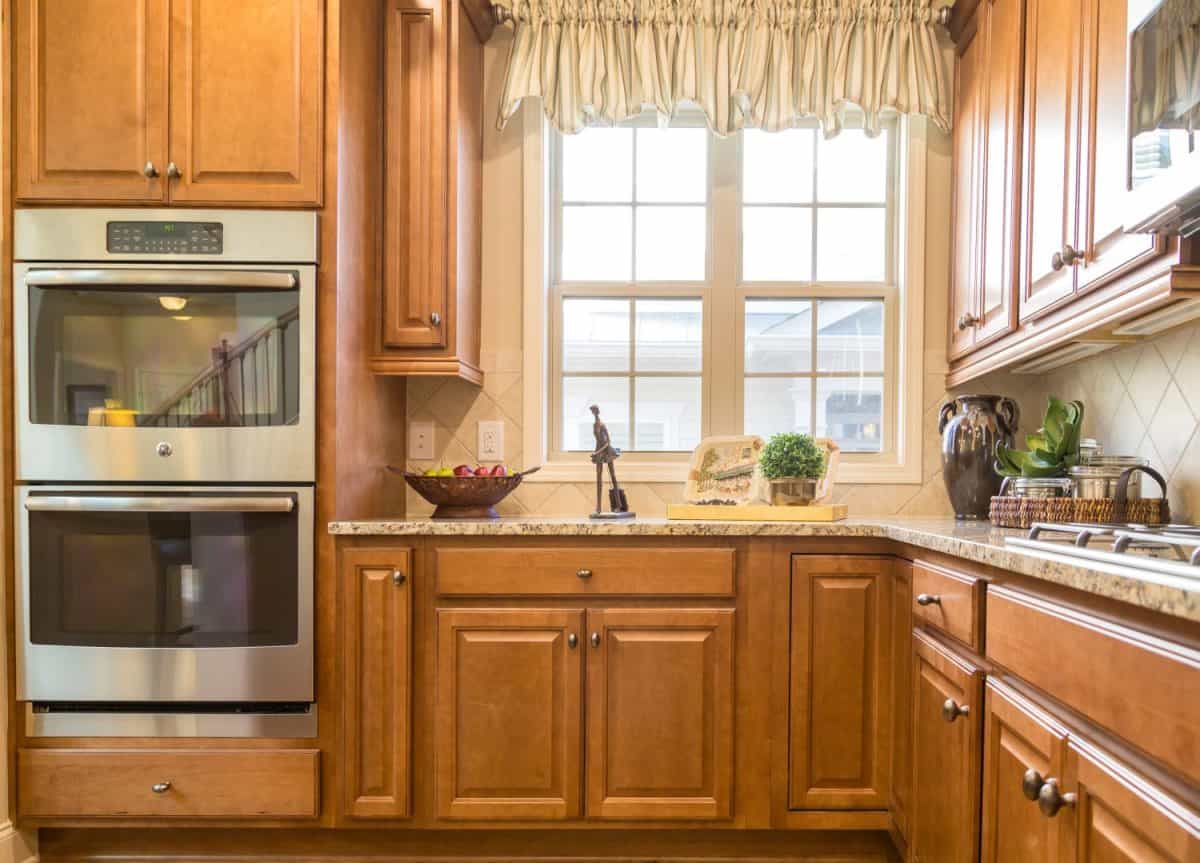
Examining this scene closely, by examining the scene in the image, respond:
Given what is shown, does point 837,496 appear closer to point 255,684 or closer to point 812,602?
point 812,602

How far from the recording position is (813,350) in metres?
2.72

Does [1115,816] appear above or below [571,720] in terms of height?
above

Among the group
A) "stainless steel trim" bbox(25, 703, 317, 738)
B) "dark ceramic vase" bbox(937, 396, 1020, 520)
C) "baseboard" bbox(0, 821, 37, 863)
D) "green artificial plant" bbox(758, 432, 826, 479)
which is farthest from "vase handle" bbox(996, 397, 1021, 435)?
"baseboard" bbox(0, 821, 37, 863)

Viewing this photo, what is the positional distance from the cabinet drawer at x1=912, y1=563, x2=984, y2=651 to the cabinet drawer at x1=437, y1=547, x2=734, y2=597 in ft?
1.50

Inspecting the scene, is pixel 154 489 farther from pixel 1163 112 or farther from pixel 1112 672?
pixel 1163 112

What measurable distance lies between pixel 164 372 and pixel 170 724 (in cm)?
88

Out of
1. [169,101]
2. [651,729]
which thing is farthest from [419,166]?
[651,729]

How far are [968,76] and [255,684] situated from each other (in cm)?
262

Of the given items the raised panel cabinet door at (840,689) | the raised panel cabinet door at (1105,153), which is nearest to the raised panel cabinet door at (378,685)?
the raised panel cabinet door at (840,689)

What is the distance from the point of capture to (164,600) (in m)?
1.98

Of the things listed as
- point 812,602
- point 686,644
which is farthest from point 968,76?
point 686,644

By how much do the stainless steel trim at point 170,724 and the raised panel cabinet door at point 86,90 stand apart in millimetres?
1296

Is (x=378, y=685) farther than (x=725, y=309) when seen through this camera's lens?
No

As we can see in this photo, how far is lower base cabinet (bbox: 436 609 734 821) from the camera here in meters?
1.99
